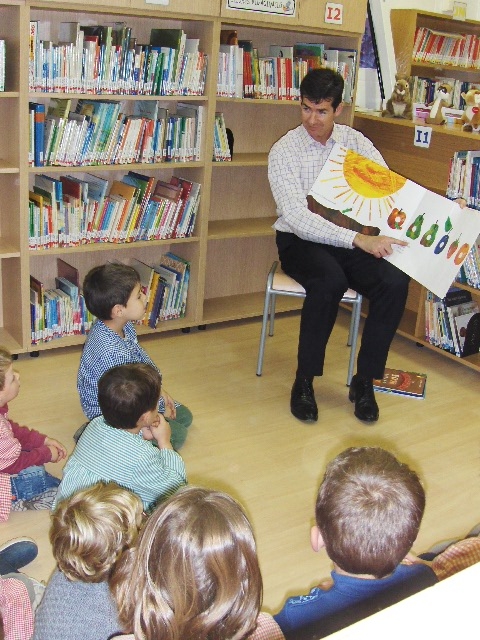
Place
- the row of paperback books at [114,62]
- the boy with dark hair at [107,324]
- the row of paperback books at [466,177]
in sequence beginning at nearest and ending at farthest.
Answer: the boy with dark hair at [107,324], the row of paperback books at [114,62], the row of paperback books at [466,177]

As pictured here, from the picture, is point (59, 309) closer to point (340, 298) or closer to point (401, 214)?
point (340, 298)

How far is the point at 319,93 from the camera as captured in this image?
312cm

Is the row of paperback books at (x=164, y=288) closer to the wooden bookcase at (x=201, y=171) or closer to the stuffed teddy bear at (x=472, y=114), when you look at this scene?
the wooden bookcase at (x=201, y=171)

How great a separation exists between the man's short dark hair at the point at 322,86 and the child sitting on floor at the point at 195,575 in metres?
2.35

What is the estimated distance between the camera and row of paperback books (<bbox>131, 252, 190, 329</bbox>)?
3725 millimetres

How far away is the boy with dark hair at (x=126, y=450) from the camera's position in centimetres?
202

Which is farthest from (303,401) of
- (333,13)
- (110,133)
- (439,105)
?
(333,13)

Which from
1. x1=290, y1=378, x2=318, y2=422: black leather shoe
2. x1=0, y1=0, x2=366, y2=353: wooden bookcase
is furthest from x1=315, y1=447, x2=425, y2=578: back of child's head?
x1=0, y1=0, x2=366, y2=353: wooden bookcase

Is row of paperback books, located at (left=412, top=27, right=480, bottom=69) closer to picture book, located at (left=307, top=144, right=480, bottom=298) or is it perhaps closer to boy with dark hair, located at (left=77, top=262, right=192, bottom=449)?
picture book, located at (left=307, top=144, right=480, bottom=298)

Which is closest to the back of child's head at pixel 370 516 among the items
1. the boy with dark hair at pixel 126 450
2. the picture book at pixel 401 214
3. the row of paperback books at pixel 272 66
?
the boy with dark hair at pixel 126 450

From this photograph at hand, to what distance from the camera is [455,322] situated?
12.0 ft

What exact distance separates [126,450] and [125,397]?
0.58ft

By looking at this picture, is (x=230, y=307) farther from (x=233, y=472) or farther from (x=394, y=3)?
(x=394, y=3)

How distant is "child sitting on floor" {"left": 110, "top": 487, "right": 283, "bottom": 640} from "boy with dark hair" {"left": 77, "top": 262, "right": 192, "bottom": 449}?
154cm
